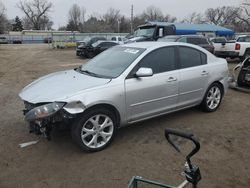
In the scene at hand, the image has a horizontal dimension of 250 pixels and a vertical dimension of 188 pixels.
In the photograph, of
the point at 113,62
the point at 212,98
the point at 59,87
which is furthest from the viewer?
the point at 212,98

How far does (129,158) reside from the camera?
12.4 feet

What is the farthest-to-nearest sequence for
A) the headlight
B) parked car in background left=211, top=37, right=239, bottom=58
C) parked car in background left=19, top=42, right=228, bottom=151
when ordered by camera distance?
1. parked car in background left=211, top=37, right=239, bottom=58
2. parked car in background left=19, top=42, right=228, bottom=151
3. the headlight

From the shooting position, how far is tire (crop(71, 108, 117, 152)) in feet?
12.2

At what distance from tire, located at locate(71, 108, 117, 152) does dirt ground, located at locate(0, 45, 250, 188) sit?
134mm

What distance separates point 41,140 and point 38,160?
623 mm

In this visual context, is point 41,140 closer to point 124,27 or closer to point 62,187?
point 62,187

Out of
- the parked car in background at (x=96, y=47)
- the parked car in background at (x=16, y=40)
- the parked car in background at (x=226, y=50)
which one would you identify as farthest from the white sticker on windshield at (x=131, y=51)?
the parked car in background at (x=16, y=40)

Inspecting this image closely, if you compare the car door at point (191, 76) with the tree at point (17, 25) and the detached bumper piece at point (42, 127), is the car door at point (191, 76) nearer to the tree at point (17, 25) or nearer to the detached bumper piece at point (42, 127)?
the detached bumper piece at point (42, 127)

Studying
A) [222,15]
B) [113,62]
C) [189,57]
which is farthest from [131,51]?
[222,15]

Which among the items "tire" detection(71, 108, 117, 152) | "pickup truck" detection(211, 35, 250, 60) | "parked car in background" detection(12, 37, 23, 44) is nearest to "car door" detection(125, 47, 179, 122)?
"tire" detection(71, 108, 117, 152)

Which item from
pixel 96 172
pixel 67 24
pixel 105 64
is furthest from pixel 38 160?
pixel 67 24

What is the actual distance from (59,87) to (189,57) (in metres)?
2.58

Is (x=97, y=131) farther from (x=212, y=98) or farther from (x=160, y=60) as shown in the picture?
(x=212, y=98)

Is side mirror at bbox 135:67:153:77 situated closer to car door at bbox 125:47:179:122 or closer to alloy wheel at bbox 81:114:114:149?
car door at bbox 125:47:179:122
